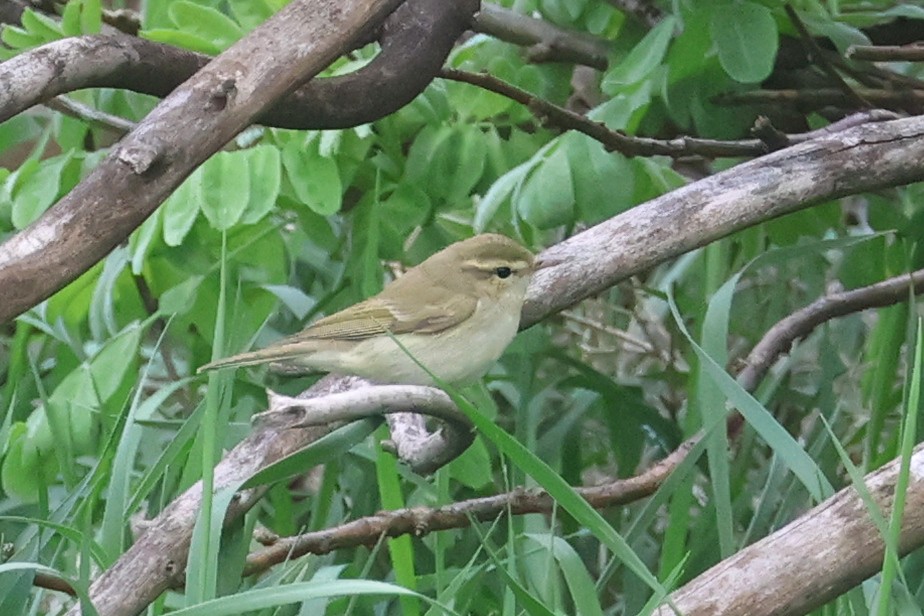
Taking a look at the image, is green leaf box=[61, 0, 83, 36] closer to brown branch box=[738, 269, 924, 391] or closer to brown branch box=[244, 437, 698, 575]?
brown branch box=[244, 437, 698, 575]

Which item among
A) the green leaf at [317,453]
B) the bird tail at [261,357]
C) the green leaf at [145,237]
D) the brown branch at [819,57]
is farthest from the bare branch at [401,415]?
the brown branch at [819,57]

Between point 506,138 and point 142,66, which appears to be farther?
point 506,138

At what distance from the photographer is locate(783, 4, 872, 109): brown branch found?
186 cm

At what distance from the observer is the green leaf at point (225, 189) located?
1742mm

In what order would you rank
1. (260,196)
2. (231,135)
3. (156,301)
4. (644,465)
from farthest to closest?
1. (644,465)
2. (156,301)
3. (260,196)
4. (231,135)

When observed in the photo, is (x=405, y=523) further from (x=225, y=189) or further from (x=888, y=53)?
(x=888, y=53)

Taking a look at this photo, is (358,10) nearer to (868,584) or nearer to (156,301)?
(868,584)

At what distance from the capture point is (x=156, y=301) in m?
2.48

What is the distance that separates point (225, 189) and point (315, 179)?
0.13 meters

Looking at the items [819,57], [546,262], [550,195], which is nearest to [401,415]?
[546,262]

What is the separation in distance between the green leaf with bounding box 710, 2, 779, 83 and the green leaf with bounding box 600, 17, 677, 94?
87 mm

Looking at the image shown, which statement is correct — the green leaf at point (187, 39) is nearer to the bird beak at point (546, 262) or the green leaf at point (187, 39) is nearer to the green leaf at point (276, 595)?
the bird beak at point (546, 262)

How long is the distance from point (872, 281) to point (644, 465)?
826 mm

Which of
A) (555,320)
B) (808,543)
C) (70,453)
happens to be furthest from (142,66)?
(555,320)
